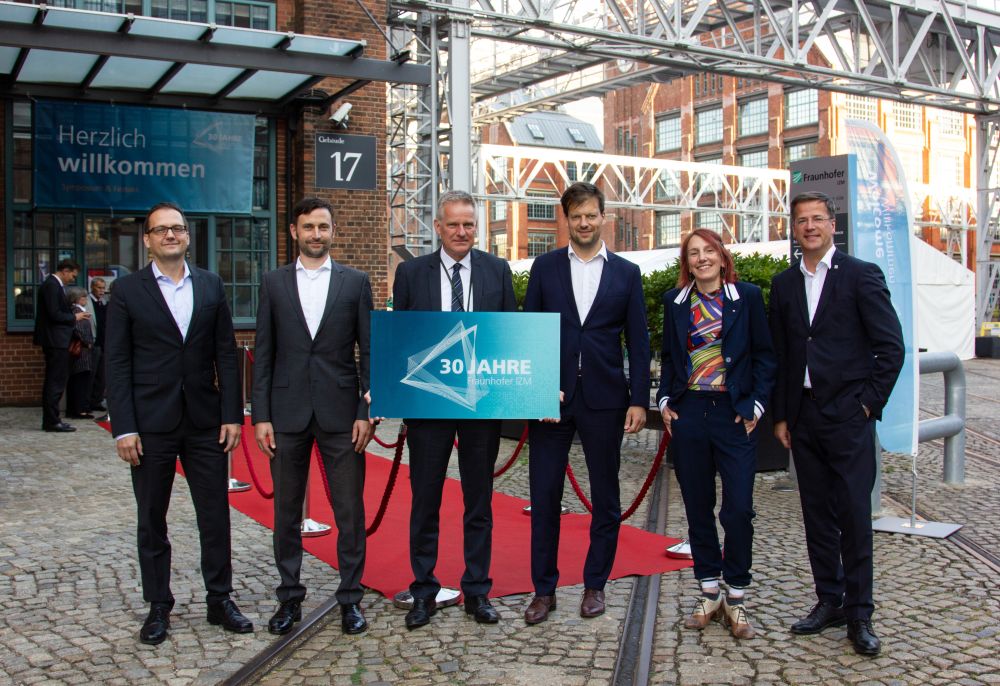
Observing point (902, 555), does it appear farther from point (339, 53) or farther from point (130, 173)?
point (130, 173)

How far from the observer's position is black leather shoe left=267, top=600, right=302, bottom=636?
461cm

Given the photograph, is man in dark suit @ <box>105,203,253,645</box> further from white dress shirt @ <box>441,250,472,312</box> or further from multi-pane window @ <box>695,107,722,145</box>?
multi-pane window @ <box>695,107,722,145</box>

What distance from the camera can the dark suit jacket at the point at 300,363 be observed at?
466cm

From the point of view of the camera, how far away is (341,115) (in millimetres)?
13984

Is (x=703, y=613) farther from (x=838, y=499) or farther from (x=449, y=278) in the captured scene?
(x=449, y=278)

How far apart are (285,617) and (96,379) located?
31.0ft

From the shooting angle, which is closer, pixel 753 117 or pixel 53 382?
pixel 53 382

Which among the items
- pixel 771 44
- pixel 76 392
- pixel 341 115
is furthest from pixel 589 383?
pixel 771 44

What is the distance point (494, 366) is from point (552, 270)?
603 mm

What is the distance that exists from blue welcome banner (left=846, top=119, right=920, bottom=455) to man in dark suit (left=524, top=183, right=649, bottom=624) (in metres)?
2.79

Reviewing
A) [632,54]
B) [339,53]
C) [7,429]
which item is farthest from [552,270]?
[632,54]

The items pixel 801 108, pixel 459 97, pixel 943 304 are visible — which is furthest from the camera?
pixel 801 108

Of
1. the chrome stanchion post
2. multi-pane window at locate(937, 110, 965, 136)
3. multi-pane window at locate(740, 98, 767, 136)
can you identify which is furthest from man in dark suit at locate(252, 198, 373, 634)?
multi-pane window at locate(740, 98, 767, 136)

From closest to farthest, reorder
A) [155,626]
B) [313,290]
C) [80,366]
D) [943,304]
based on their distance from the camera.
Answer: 1. [155,626]
2. [313,290]
3. [80,366]
4. [943,304]
